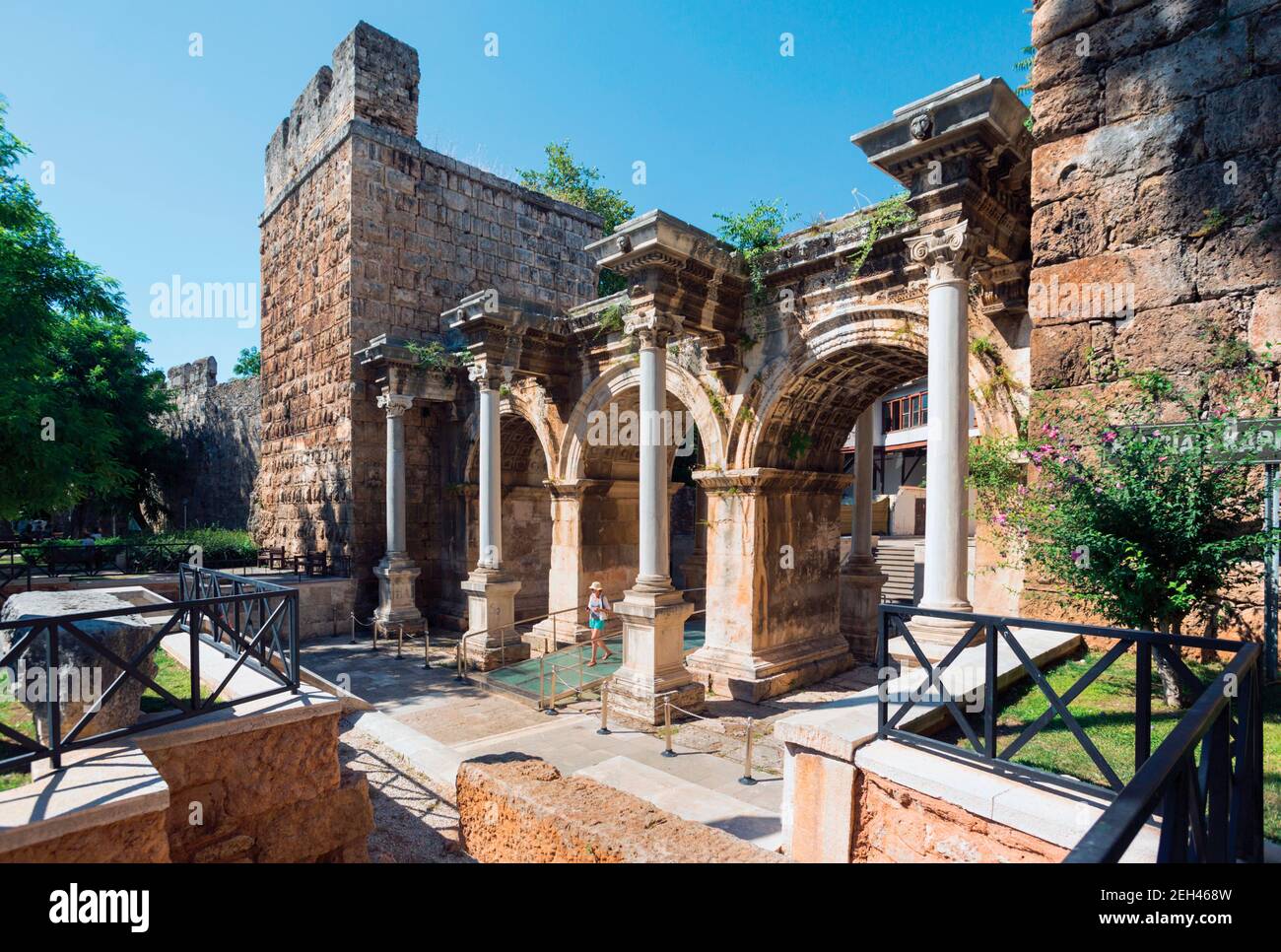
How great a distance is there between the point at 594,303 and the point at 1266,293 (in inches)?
387

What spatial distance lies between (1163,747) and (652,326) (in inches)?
309

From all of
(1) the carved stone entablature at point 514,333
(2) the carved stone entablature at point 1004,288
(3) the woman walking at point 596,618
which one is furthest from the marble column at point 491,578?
(2) the carved stone entablature at point 1004,288

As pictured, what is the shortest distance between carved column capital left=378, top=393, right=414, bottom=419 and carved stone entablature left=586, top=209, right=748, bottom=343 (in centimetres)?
631

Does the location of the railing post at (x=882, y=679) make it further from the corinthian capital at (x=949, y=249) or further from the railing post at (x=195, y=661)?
the railing post at (x=195, y=661)

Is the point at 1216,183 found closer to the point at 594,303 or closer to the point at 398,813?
the point at 398,813

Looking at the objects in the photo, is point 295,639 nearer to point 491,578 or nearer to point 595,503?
point 491,578

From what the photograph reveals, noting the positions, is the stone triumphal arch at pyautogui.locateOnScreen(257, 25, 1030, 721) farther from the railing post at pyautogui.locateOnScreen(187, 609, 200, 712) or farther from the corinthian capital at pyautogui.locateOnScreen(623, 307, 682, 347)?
the railing post at pyautogui.locateOnScreen(187, 609, 200, 712)

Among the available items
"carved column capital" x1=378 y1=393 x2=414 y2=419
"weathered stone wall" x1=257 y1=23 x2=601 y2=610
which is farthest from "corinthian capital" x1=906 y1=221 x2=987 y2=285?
"weathered stone wall" x1=257 y1=23 x2=601 y2=610

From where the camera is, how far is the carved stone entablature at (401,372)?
13.5 metres

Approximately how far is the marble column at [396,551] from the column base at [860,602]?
872 centimetres

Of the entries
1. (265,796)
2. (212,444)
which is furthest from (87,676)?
(212,444)

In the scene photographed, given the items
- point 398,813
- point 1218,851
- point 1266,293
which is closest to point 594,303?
point 398,813

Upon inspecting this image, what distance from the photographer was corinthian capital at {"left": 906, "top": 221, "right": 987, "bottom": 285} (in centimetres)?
605

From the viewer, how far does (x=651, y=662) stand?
8.76 meters
